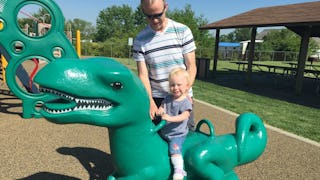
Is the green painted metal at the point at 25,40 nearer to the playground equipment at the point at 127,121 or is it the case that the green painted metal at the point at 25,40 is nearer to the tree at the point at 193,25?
the playground equipment at the point at 127,121

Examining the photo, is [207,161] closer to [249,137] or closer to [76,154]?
[249,137]

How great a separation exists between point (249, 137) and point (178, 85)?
0.81m

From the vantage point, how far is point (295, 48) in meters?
42.1

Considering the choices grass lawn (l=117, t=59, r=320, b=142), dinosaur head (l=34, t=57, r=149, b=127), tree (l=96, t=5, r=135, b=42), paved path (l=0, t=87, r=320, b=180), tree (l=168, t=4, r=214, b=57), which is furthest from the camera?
tree (l=96, t=5, r=135, b=42)

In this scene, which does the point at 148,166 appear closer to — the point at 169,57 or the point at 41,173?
the point at 169,57

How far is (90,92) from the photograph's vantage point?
1733 millimetres

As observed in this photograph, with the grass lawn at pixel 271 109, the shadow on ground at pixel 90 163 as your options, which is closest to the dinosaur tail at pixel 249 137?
the shadow on ground at pixel 90 163

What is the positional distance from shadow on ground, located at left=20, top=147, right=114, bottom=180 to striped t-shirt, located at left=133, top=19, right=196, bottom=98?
1.66 m

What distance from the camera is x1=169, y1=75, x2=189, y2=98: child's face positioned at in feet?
7.21

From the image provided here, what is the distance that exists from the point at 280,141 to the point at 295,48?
133 ft

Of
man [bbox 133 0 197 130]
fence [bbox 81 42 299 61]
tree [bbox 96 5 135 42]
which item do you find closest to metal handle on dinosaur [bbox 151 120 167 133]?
man [bbox 133 0 197 130]

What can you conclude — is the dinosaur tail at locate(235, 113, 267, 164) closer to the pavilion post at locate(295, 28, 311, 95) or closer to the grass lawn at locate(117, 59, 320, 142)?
the grass lawn at locate(117, 59, 320, 142)

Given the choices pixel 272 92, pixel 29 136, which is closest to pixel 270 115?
pixel 272 92

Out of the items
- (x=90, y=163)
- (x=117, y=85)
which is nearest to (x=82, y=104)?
(x=117, y=85)
